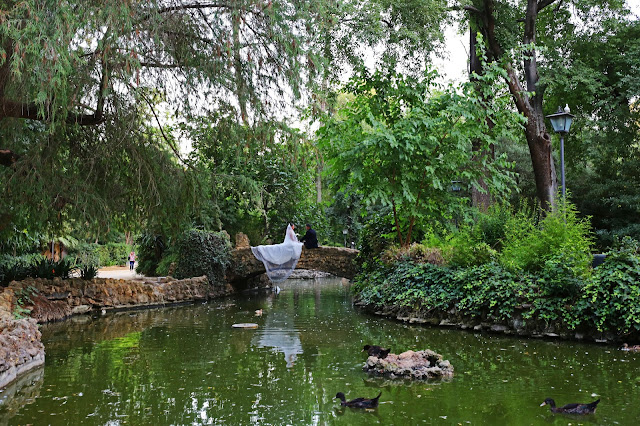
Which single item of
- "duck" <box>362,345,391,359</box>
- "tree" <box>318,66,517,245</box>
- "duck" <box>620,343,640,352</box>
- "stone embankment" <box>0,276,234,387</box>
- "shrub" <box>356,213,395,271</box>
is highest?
"tree" <box>318,66,517,245</box>

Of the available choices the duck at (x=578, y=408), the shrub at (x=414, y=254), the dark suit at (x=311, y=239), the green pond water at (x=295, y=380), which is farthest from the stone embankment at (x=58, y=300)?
the shrub at (x=414, y=254)

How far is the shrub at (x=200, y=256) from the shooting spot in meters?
18.9

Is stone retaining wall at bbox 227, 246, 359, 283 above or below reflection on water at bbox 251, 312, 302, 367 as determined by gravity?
above

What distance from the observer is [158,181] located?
10.9 metres

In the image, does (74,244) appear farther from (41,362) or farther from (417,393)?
(417,393)

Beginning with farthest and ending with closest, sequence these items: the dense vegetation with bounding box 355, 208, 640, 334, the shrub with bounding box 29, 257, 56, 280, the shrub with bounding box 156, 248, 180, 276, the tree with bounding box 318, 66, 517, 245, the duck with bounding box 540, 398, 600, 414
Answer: the shrub with bounding box 156, 248, 180, 276, the shrub with bounding box 29, 257, 56, 280, the tree with bounding box 318, 66, 517, 245, the dense vegetation with bounding box 355, 208, 640, 334, the duck with bounding box 540, 398, 600, 414

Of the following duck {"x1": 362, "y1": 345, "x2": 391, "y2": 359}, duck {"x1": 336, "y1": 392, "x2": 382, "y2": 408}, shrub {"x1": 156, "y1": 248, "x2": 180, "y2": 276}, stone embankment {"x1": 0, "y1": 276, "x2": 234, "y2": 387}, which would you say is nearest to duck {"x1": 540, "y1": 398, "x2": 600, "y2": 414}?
duck {"x1": 336, "y1": 392, "x2": 382, "y2": 408}

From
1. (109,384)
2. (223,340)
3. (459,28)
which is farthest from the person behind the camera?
(459,28)

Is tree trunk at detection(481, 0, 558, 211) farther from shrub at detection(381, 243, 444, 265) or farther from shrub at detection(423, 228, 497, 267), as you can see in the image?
shrub at detection(381, 243, 444, 265)

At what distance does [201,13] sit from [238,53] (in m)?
1.00

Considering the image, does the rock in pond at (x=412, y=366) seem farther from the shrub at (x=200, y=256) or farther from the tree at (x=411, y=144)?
the shrub at (x=200, y=256)

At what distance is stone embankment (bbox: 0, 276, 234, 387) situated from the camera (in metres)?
7.55

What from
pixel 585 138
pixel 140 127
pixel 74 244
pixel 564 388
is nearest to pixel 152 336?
pixel 140 127

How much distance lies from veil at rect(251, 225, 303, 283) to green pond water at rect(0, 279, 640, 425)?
7.07 metres
